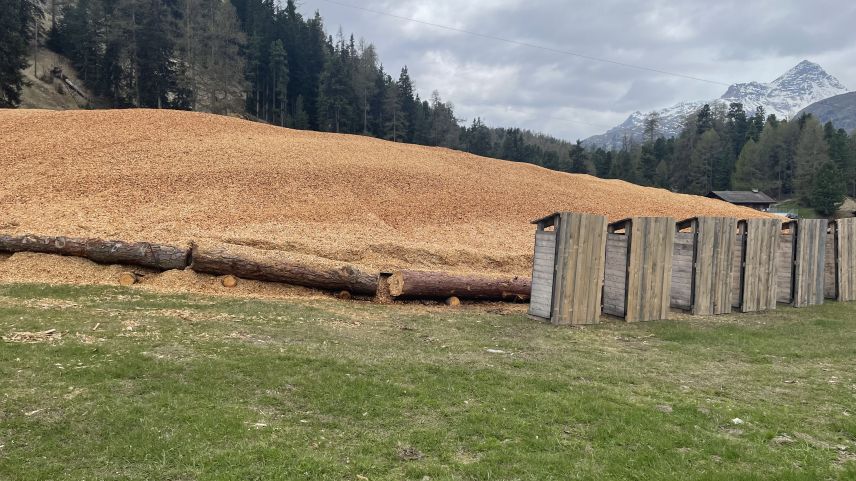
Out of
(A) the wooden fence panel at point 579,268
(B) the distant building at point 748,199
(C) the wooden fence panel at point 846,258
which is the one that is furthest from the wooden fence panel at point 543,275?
(B) the distant building at point 748,199

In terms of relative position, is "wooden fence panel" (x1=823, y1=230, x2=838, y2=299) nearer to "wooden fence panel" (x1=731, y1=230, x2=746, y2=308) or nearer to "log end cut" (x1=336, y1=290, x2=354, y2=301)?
"wooden fence panel" (x1=731, y1=230, x2=746, y2=308)

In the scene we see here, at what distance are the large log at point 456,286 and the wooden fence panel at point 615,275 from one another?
79.5 inches

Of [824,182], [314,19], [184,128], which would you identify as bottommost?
[184,128]

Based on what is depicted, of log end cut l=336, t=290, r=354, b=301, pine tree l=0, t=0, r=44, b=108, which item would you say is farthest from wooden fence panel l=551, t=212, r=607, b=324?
pine tree l=0, t=0, r=44, b=108

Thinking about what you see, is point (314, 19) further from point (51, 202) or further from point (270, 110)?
point (51, 202)

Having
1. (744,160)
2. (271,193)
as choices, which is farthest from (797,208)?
(271,193)

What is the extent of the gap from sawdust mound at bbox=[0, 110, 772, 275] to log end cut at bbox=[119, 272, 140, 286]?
5.59ft

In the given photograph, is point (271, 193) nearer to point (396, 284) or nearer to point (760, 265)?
point (396, 284)

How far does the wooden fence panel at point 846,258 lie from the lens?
14391 mm

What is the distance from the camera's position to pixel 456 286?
40.5 ft

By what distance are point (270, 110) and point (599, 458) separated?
73.0 metres

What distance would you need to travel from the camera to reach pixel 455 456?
4445 millimetres

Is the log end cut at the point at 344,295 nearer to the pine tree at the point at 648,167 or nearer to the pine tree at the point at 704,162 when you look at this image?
the pine tree at the point at 648,167

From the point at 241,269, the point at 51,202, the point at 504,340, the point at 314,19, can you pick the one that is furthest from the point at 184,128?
the point at 314,19
